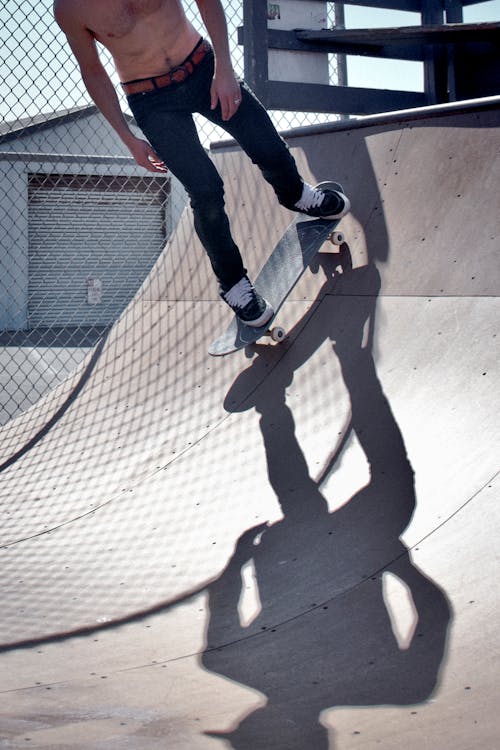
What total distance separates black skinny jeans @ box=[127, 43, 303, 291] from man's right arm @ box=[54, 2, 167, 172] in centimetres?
7

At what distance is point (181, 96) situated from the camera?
3.60 m

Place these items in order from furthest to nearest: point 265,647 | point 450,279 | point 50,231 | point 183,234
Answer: point 50,231
point 183,234
point 450,279
point 265,647

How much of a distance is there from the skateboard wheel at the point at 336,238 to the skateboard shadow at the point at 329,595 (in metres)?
0.47

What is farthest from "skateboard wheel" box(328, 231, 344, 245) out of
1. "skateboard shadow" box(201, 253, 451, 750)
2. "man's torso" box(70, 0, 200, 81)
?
"man's torso" box(70, 0, 200, 81)

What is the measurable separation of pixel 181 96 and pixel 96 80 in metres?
0.38

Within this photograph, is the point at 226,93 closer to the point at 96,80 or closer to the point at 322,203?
the point at 96,80

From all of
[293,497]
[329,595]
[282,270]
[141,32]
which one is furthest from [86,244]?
[329,595]

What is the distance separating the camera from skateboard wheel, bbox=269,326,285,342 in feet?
12.9

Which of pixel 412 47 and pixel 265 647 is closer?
pixel 265 647

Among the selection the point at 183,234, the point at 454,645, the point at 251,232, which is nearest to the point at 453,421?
the point at 454,645

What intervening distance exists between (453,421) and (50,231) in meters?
16.1

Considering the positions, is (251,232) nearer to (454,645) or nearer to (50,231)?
(454,645)

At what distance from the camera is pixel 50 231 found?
17906 millimetres

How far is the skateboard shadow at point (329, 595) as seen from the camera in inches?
77.4
